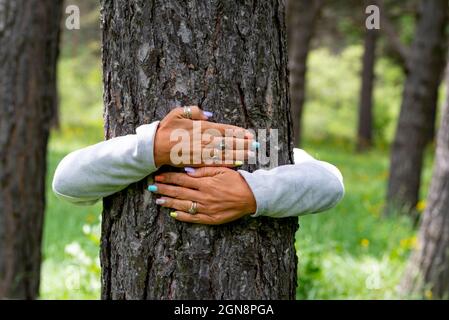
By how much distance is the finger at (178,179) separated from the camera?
6.79ft

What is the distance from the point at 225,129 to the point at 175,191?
Result: 249 mm

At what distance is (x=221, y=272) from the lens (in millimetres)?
2123

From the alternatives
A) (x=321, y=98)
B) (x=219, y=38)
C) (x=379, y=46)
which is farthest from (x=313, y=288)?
(x=321, y=98)

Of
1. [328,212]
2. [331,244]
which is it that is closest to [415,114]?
[328,212]

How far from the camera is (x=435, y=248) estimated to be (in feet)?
14.4

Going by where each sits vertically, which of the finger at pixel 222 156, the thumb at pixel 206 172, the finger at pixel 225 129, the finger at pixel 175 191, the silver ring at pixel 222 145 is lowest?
the finger at pixel 175 191

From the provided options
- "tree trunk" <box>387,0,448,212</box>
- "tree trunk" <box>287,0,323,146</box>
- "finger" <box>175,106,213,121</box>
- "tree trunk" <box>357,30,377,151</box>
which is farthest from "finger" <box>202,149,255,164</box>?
"tree trunk" <box>357,30,377,151</box>

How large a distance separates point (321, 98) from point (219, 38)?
21.3 meters

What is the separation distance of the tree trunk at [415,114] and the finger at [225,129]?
567 centimetres

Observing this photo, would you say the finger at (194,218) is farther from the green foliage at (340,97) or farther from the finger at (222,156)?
the green foliage at (340,97)

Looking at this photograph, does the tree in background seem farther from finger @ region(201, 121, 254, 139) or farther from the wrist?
the wrist

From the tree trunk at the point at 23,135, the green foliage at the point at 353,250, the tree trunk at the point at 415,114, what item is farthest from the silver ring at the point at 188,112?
the tree trunk at the point at 415,114

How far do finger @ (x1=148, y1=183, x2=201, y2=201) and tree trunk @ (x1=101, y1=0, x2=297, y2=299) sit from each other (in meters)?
0.06
